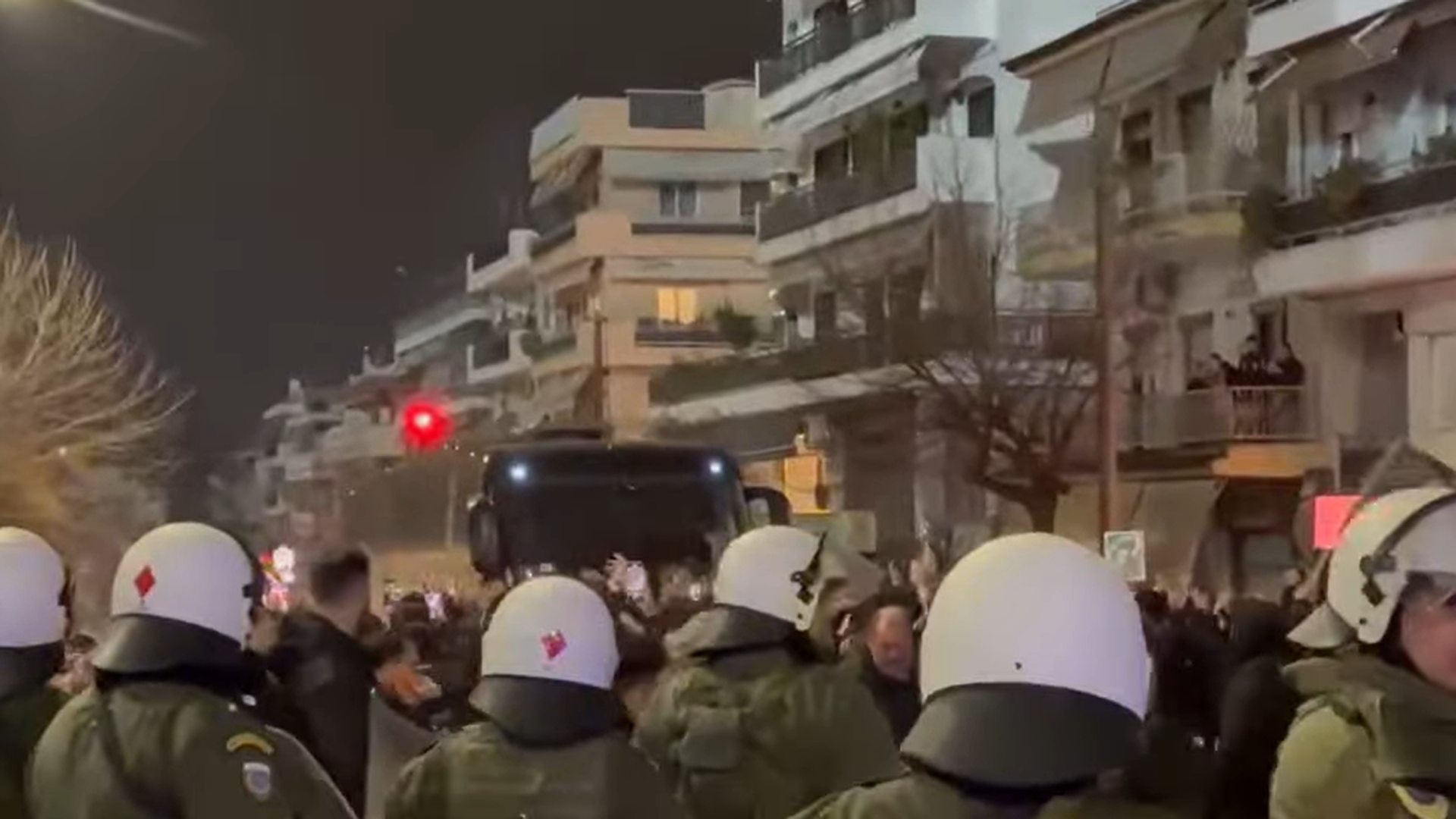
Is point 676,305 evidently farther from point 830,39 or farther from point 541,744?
point 541,744

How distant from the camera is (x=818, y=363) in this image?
36875mm

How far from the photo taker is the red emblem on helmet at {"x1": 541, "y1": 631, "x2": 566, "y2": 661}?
16.7ft

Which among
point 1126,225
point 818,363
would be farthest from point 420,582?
point 818,363

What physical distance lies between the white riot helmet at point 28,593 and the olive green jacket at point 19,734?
0.13 m

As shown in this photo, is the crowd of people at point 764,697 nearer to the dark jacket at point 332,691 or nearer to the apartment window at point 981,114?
the dark jacket at point 332,691

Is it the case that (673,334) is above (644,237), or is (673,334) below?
below

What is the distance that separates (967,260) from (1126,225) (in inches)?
136

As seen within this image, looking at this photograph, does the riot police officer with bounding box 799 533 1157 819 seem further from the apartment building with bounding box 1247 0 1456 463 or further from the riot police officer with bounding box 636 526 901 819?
the apartment building with bounding box 1247 0 1456 463

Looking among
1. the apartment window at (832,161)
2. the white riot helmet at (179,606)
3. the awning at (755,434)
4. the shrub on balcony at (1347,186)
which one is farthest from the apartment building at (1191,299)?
the white riot helmet at (179,606)

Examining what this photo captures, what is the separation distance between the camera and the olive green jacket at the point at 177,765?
4.78 metres

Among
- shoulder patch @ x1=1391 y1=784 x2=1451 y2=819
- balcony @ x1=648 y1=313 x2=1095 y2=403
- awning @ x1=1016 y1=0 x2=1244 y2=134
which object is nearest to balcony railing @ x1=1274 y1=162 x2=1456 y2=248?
awning @ x1=1016 y1=0 x2=1244 y2=134

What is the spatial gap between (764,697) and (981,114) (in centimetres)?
2911

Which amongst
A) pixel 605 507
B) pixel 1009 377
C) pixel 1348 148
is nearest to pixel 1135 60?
pixel 1348 148

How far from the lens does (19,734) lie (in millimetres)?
5984
